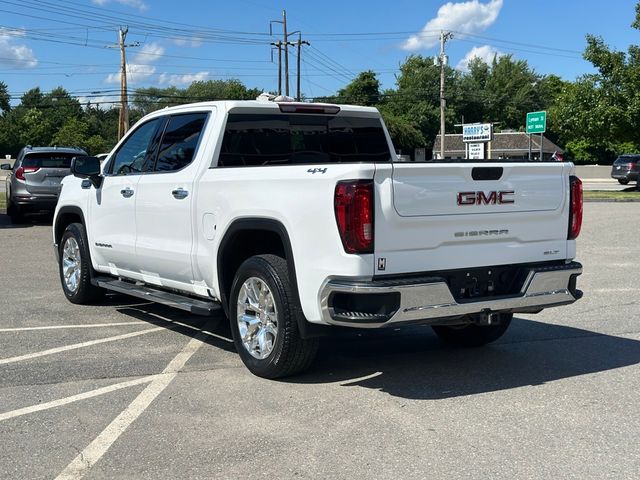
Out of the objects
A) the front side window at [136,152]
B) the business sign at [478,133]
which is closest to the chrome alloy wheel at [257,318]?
the front side window at [136,152]

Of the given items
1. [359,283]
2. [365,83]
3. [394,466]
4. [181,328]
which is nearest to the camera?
[394,466]

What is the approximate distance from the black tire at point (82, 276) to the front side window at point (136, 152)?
3.08ft

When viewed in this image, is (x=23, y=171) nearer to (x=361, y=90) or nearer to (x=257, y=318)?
(x=257, y=318)

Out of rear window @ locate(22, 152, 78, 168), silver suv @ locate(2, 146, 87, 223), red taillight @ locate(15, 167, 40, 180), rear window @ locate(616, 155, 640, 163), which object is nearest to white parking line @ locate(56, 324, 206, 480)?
silver suv @ locate(2, 146, 87, 223)

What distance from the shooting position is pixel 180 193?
602 cm

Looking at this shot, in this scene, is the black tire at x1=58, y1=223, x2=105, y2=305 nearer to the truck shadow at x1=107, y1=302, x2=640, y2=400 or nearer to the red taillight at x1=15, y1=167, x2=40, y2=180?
the truck shadow at x1=107, y1=302, x2=640, y2=400

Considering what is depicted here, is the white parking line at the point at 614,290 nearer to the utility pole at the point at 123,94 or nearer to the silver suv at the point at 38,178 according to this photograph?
the silver suv at the point at 38,178

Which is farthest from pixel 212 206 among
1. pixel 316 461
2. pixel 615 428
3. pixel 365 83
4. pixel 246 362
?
pixel 365 83

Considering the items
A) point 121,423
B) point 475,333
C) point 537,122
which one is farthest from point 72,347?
point 537,122

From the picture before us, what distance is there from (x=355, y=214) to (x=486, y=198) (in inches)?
42.0

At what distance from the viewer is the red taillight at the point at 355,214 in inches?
177

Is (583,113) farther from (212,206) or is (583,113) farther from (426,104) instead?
(426,104)

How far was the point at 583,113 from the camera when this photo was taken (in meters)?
31.6

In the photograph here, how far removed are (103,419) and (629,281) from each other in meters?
7.60
